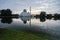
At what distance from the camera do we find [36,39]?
3659cm

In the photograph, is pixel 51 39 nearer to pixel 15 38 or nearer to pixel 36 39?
pixel 36 39

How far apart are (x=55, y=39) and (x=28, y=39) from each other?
17.5 feet

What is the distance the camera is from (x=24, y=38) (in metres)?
37.0

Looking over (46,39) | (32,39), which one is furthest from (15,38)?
(46,39)

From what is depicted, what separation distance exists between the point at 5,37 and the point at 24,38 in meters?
3.69

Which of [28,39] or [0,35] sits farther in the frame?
[0,35]

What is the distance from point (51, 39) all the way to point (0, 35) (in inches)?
409

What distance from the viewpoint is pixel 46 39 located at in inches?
1455

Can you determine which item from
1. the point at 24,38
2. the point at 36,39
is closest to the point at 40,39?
the point at 36,39

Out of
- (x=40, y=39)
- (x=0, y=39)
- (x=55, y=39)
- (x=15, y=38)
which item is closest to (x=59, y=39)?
(x=55, y=39)

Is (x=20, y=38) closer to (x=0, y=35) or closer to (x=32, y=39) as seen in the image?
(x=32, y=39)

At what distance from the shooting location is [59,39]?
3706cm

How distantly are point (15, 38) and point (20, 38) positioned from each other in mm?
979

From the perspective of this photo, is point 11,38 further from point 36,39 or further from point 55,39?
point 55,39
